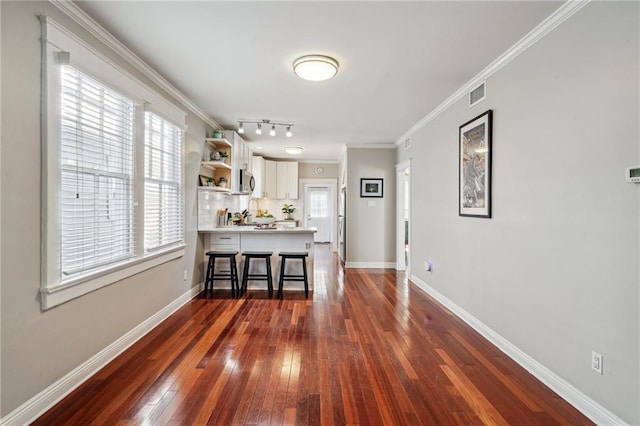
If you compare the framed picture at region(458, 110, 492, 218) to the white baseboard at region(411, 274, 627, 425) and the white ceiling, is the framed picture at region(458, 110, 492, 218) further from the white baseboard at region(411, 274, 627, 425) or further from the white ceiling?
the white baseboard at region(411, 274, 627, 425)

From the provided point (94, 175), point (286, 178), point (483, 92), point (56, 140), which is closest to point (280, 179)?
point (286, 178)

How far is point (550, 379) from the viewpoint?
2.15 metres

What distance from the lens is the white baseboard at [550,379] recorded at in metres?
1.78

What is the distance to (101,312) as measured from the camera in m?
2.39

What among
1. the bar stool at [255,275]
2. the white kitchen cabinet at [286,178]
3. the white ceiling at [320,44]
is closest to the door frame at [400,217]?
the white ceiling at [320,44]

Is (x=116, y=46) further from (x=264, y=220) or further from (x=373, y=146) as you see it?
(x=373, y=146)

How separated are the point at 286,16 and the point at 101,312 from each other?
8.56 feet

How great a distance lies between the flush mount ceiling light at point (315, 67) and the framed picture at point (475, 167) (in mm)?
1547

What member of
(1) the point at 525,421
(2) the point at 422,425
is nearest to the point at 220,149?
(2) the point at 422,425

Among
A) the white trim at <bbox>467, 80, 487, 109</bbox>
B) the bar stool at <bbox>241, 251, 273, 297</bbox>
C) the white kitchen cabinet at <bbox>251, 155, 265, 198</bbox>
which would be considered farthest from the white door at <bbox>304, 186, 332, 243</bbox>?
the white trim at <bbox>467, 80, 487, 109</bbox>

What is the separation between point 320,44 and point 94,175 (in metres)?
2.02

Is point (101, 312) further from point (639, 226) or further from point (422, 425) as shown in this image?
point (639, 226)

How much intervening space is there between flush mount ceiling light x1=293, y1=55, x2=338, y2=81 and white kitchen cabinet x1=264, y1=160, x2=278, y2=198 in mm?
5508

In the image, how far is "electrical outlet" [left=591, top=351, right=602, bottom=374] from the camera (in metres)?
1.80
